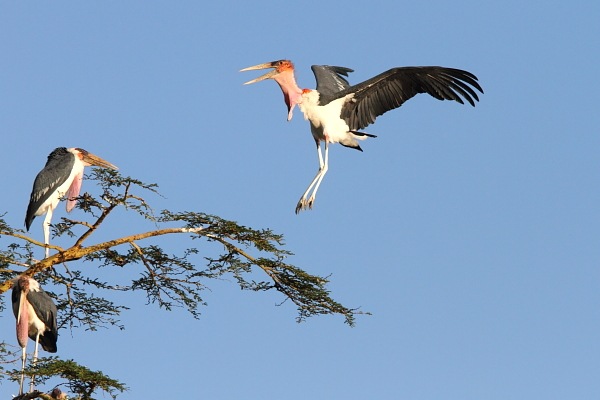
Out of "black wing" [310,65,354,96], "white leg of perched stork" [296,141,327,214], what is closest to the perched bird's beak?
"white leg of perched stork" [296,141,327,214]

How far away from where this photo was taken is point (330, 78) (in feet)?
43.3

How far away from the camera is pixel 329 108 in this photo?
10.3 metres

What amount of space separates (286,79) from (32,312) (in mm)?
4402

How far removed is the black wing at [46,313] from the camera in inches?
342

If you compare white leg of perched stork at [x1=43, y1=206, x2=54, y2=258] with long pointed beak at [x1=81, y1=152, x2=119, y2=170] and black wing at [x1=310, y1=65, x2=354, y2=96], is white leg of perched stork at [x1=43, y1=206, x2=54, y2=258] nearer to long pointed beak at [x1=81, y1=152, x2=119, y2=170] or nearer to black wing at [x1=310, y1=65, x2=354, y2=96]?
long pointed beak at [x1=81, y1=152, x2=119, y2=170]

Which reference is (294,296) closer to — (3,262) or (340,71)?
(3,262)

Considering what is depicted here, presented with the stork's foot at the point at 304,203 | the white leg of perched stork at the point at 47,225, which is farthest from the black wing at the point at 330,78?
the white leg of perched stork at the point at 47,225

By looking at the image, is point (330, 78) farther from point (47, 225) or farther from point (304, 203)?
point (47, 225)

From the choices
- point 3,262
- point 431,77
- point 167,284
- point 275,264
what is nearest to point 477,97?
point 431,77

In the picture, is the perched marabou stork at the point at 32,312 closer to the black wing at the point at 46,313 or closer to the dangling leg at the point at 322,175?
the black wing at the point at 46,313

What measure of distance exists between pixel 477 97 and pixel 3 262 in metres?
5.84

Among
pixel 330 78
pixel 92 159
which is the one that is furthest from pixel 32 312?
pixel 330 78

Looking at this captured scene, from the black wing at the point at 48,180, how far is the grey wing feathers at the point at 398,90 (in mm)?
3483

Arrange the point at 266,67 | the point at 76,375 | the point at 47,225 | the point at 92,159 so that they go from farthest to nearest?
1. the point at 266,67
2. the point at 92,159
3. the point at 47,225
4. the point at 76,375
